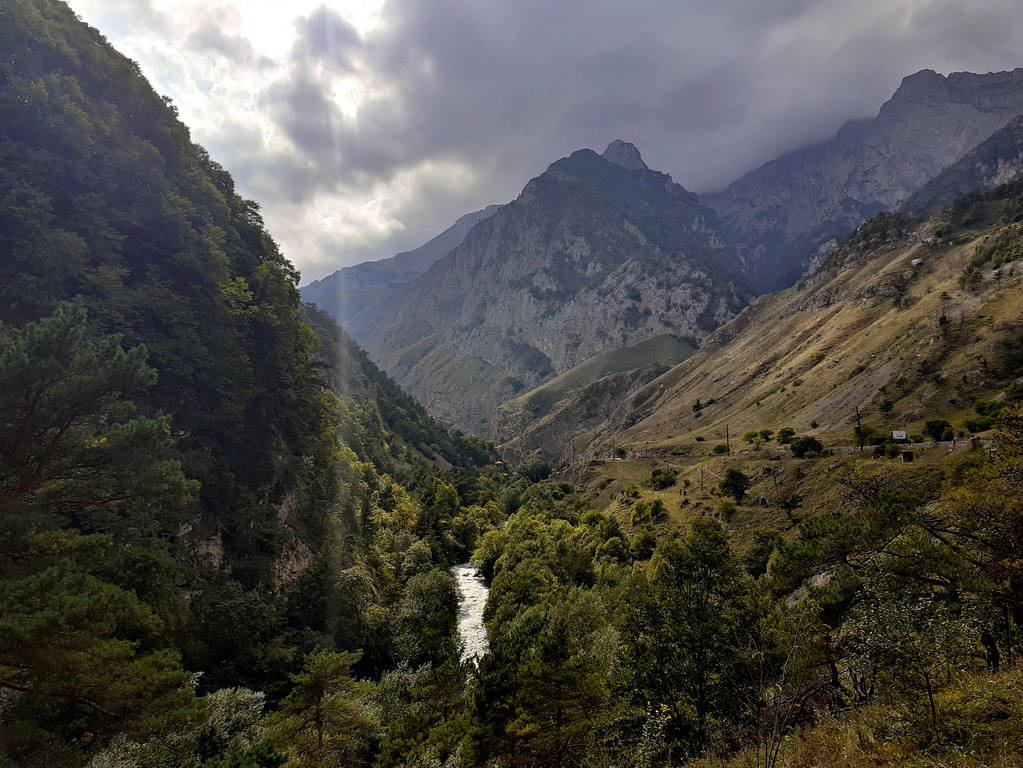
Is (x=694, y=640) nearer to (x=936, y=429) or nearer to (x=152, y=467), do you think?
(x=152, y=467)

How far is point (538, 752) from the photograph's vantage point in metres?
23.0

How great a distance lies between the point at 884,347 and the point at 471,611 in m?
108

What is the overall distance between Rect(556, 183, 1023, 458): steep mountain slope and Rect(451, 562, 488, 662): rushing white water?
5943 centimetres

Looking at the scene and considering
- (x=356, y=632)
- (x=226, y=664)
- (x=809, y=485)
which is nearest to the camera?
(x=226, y=664)

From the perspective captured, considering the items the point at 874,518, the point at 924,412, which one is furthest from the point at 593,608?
the point at 924,412

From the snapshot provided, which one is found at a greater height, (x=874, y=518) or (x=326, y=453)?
(x=326, y=453)

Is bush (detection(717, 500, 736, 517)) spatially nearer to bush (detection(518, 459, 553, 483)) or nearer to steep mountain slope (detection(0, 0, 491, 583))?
steep mountain slope (detection(0, 0, 491, 583))

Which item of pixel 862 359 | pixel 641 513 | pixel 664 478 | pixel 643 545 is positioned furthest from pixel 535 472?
pixel 643 545

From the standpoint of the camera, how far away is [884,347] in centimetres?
10312

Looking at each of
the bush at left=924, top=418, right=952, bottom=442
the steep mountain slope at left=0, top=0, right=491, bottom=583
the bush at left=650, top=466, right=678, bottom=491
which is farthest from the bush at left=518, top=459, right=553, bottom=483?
the steep mountain slope at left=0, top=0, right=491, bottom=583

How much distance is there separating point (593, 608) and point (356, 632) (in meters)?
22.0

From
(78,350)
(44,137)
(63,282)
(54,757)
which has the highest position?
(44,137)

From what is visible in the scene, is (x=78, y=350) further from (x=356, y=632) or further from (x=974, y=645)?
(x=356, y=632)

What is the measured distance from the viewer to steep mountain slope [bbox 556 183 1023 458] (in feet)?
247
